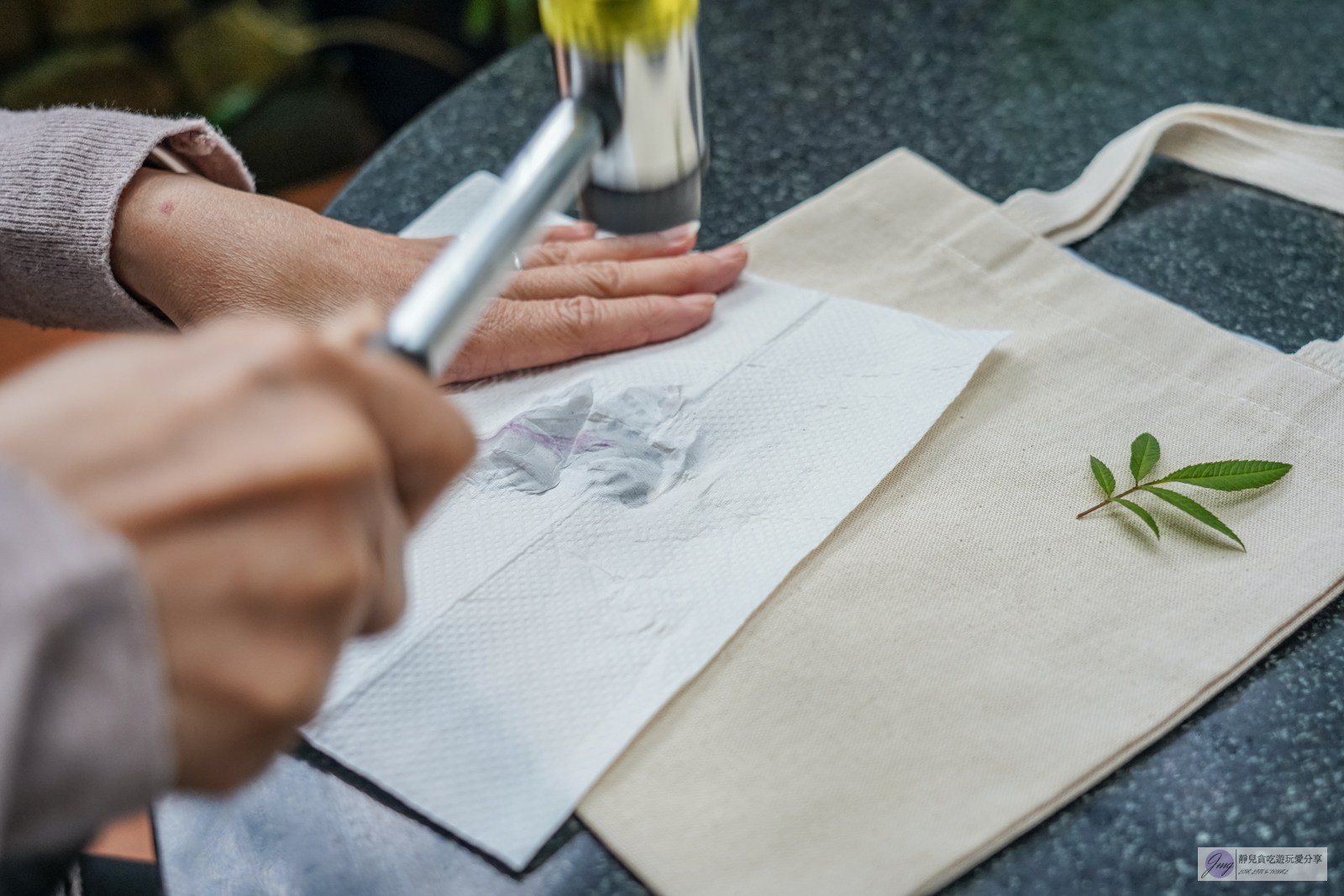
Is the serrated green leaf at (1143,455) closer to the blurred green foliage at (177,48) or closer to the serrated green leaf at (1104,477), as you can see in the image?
the serrated green leaf at (1104,477)

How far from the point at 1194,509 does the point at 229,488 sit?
533 millimetres

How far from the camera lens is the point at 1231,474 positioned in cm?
62

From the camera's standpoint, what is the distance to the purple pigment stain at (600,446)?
0.64m

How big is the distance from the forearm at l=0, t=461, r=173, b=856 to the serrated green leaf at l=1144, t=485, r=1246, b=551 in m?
Answer: 0.55

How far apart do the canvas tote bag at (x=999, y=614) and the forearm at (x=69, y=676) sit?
25cm

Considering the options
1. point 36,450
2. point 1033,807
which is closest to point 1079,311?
point 1033,807

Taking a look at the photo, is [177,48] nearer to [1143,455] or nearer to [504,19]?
[504,19]

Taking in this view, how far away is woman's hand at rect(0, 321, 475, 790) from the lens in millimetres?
327

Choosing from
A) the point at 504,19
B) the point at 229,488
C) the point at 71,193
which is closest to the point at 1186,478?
the point at 229,488

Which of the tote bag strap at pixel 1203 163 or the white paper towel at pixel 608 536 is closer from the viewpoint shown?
the white paper towel at pixel 608 536

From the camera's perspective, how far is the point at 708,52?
1090mm

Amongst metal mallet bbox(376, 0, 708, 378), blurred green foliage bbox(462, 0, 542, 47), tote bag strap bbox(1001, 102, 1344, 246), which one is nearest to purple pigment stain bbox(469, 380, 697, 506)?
metal mallet bbox(376, 0, 708, 378)

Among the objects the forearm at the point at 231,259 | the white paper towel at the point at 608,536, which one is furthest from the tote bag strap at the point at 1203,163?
the forearm at the point at 231,259

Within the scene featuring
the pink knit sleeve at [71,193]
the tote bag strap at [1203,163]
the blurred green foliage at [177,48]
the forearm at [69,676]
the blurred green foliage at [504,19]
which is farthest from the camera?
the blurred green foliage at [177,48]
